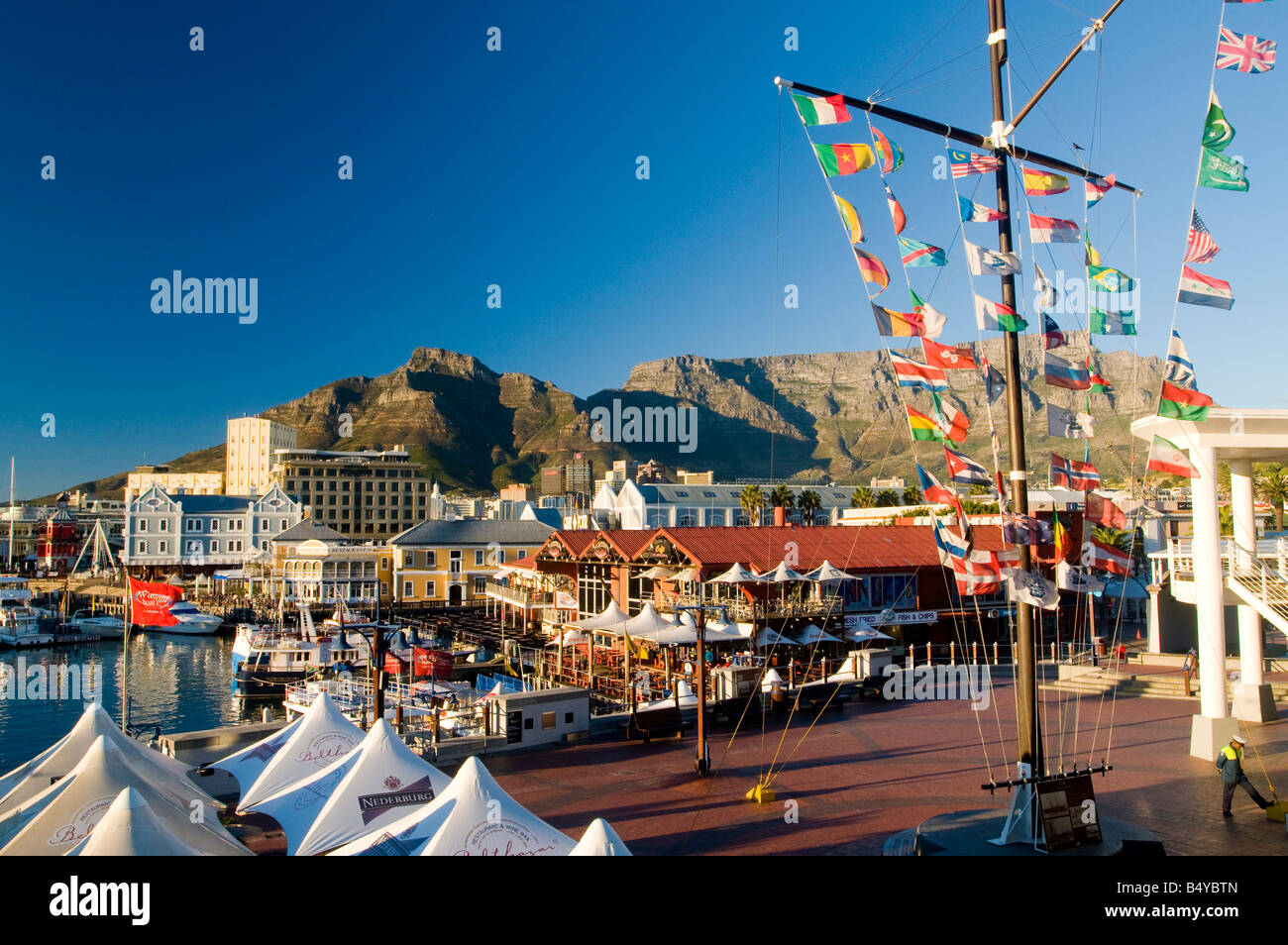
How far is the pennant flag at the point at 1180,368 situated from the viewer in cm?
1259

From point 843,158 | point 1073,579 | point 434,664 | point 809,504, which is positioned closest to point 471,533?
point 809,504


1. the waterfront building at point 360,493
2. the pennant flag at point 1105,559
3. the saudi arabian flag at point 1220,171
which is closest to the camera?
the saudi arabian flag at point 1220,171

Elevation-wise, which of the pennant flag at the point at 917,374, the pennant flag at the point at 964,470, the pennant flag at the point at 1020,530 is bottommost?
the pennant flag at the point at 1020,530

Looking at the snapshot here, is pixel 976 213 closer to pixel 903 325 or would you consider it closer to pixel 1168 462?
pixel 903 325

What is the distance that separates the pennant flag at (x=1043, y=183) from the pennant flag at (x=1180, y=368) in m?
2.98

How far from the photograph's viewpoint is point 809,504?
249 feet

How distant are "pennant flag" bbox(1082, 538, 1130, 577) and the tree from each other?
188 feet

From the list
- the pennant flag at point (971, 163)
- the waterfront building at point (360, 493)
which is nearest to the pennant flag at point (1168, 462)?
the pennant flag at point (971, 163)

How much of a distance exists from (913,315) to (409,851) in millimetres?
9876

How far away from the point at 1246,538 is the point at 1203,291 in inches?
434

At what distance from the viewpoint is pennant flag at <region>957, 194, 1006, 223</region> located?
41.2ft

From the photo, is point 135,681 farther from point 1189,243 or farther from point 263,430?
point 263,430

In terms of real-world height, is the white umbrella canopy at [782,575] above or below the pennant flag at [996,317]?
below

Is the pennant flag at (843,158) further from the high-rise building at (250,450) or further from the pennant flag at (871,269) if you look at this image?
the high-rise building at (250,450)
